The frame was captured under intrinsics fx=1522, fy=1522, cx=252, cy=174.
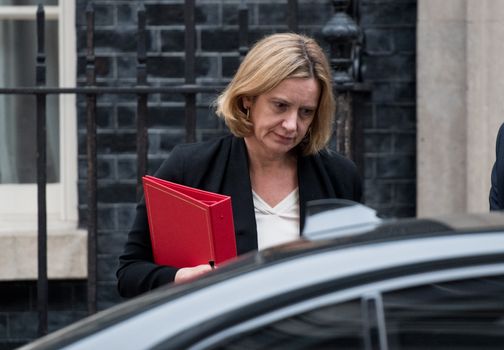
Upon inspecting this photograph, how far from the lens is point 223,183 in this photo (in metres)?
4.11

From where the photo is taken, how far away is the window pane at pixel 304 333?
2594mm

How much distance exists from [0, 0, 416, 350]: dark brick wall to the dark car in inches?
169

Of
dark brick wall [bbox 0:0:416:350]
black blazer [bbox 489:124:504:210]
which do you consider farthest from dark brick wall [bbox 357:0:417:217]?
black blazer [bbox 489:124:504:210]

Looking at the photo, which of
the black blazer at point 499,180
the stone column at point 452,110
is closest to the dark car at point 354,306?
the black blazer at point 499,180

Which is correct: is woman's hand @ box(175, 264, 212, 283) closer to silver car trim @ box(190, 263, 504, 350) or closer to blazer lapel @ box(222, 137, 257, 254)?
blazer lapel @ box(222, 137, 257, 254)

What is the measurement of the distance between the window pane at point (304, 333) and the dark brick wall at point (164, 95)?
4391 mm

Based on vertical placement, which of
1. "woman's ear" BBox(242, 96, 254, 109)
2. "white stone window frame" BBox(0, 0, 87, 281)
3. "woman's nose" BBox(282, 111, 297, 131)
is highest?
"woman's ear" BBox(242, 96, 254, 109)

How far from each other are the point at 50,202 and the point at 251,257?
170 inches

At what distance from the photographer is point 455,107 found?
22.8 ft

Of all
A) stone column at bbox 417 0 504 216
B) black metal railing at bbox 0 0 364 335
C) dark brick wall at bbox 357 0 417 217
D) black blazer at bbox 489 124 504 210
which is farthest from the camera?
dark brick wall at bbox 357 0 417 217

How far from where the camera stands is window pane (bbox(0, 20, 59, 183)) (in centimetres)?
723

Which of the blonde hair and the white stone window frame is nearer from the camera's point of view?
the blonde hair

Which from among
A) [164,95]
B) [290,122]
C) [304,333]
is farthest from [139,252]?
[164,95]

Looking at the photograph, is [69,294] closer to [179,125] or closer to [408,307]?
[179,125]
